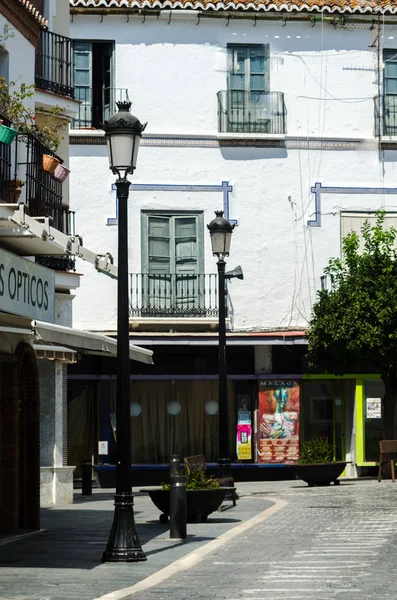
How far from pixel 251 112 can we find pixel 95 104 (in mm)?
3733

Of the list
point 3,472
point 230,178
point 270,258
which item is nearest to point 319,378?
point 270,258

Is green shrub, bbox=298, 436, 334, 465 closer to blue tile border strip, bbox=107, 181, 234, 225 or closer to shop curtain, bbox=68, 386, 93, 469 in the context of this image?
shop curtain, bbox=68, 386, 93, 469

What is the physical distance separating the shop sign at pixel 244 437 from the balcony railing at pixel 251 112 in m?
6.87

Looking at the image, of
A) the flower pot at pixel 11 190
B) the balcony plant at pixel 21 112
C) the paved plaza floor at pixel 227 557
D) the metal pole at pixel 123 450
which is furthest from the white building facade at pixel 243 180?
the metal pole at pixel 123 450

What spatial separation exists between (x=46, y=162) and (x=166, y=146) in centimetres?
1167

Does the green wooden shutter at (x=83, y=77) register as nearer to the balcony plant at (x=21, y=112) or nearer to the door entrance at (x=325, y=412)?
the balcony plant at (x=21, y=112)

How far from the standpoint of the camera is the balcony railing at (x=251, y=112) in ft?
105

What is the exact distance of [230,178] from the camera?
32188 millimetres

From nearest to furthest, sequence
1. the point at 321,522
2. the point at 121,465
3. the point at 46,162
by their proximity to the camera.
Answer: the point at 121,465, the point at 321,522, the point at 46,162

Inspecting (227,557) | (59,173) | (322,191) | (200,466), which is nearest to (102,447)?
(322,191)

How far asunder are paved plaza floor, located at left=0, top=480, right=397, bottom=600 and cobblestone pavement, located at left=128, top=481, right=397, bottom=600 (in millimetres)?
11

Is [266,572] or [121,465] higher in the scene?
[121,465]

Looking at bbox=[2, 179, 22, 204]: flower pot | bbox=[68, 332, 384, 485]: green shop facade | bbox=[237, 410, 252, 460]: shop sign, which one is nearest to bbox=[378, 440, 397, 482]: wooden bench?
bbox=[68, 332, 384, 485]: green shop facade

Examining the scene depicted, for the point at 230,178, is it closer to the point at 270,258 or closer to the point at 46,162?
the point at 270,258
